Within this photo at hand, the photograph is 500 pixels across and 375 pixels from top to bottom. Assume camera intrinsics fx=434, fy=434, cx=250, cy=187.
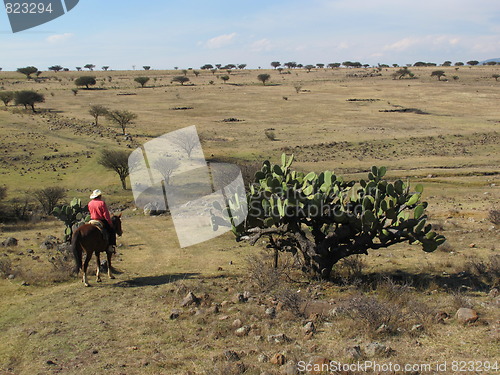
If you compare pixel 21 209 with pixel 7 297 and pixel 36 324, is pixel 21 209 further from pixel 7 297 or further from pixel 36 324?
pixel 36 324

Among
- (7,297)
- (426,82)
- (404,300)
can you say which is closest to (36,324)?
(7,297)

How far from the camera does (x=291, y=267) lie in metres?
11.4

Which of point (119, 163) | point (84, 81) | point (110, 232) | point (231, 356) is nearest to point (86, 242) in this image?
point (110, 232)

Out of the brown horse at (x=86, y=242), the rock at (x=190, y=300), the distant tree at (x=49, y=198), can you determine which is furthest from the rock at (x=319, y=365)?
the distant tree at (x=49, y=198)

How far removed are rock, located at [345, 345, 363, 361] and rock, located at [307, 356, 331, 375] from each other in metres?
0.33

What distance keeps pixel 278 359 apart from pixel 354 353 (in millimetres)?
1068

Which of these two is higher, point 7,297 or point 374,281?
point 7,297

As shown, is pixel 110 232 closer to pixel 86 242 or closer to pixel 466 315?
pixel 86 242

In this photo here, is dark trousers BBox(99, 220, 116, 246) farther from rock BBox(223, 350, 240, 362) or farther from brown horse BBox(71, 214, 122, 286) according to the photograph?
rock BBox(223, 350, 240, 362)

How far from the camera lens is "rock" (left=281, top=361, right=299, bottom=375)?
19.0 ft

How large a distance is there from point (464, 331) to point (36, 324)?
7.59m

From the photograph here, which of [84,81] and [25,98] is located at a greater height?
[84,81]

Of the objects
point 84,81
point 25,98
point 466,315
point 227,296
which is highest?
point 84,81

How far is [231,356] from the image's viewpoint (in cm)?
638
